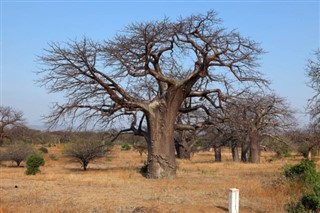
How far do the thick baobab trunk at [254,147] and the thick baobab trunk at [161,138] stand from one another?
692 inches

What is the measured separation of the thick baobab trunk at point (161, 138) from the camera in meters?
17.9

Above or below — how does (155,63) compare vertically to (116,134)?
above

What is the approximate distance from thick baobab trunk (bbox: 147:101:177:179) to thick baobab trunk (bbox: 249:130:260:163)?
17570 millimetres

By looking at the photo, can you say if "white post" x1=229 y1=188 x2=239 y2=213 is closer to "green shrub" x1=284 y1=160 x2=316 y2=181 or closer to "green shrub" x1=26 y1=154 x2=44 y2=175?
"green shrub" x1=284 y1=160 x2=316 y2=181

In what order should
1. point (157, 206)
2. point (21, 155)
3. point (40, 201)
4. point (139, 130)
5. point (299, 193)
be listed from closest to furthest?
point (157, 206), point (40, 201), point (299, 193), point (139, 130), point (21, 155)

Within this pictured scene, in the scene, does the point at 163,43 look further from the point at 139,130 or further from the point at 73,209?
the point at 73,209

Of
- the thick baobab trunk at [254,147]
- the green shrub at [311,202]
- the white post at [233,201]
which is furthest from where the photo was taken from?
the thick baobab trunk at [254,147]

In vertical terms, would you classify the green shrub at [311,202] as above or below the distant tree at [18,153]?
below

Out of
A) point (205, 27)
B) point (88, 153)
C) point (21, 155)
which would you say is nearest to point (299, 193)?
point (205, 27)

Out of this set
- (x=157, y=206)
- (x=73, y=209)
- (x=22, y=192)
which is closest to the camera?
(x=73, y=209)

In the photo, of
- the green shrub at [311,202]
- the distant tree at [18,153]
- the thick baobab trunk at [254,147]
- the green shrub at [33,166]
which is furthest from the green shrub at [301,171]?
the distant tree at [18,153]

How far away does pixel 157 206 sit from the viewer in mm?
9836

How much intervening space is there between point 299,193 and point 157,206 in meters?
4.16

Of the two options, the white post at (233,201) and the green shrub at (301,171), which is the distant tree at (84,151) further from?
the white post at (233,201)
